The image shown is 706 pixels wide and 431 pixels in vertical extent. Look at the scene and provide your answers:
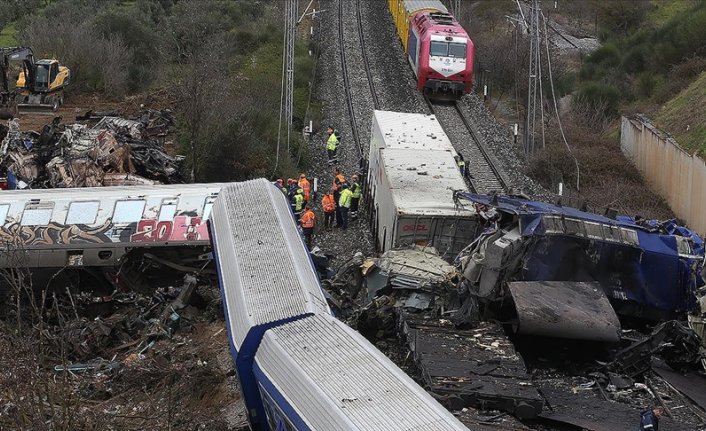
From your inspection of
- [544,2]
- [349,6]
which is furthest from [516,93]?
[544,2]

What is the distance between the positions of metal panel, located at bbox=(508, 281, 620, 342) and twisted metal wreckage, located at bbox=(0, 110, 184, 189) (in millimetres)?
11590

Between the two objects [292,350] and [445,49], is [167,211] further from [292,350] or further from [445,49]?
[445,49]

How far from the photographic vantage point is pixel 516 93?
36781 millimetres

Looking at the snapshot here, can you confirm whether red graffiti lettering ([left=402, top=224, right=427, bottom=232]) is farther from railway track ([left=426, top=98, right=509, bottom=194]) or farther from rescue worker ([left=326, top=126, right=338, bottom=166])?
rescue worker ([left=326, top=126, right=338, bottom=166])

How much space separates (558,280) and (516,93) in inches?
912

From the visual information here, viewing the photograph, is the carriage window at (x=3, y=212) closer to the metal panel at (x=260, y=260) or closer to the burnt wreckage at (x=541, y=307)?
the metal panel at (x=260, y=260)

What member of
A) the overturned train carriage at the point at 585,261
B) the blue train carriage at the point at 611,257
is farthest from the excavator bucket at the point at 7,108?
the blue train carriage at the point at 611,257

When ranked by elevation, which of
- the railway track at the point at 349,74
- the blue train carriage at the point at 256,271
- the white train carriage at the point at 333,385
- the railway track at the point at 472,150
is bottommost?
the railway track at the point at 349,74

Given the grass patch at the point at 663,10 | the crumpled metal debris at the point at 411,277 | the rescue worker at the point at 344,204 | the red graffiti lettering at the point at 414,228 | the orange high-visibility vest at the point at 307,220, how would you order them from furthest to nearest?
the grass patch at the point at 663,10
the rescue worker at the point at 344,204
the orange high-visibility vest at the point at 307,220
the red graffiti lettering at the point at 414,228
the crumpled metal debris at the point at 411,277

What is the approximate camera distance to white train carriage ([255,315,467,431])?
23.5 feet

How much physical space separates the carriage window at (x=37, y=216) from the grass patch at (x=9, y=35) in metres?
27.1

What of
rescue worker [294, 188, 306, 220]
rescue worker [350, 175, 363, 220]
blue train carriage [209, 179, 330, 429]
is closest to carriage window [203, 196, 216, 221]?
rescue worker [294, 188, 306, 220]

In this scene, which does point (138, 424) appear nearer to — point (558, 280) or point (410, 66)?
point (558, 280)

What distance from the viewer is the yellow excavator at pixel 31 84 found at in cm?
3116
